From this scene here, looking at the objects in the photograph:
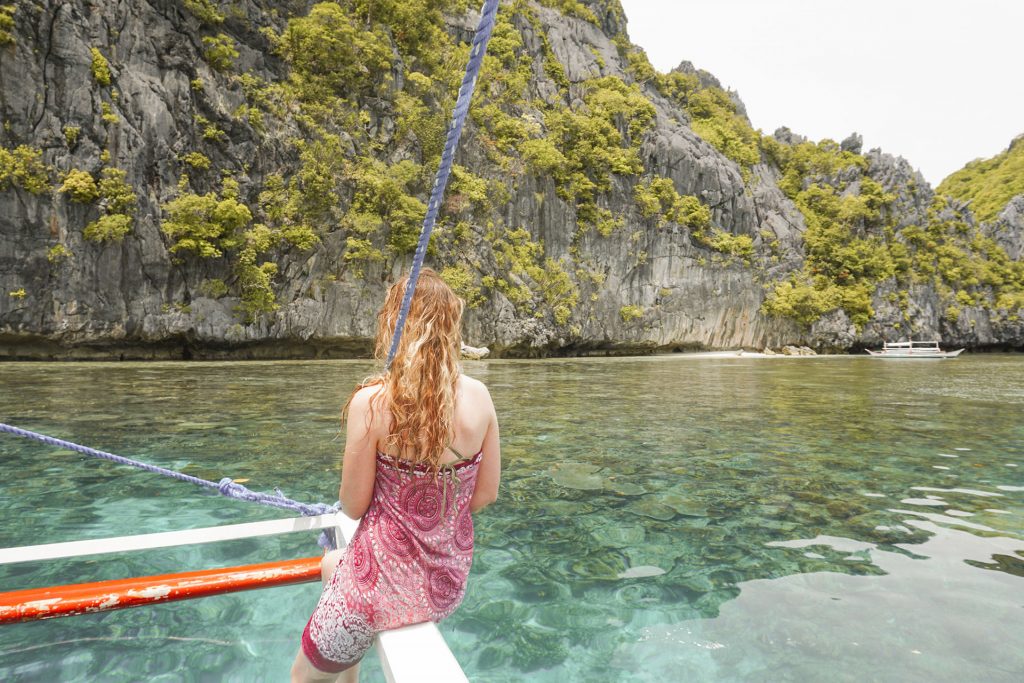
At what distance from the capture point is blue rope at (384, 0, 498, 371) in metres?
0.99

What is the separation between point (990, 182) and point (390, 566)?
380ft

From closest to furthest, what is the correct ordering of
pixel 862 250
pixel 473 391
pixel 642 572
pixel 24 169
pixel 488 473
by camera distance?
pixel 473 391 < pixel 488 473 < pixel 642 572 < pixel 24 169 < pixel 862 250

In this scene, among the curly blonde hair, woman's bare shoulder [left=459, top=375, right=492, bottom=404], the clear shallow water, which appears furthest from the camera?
the clear shallow water

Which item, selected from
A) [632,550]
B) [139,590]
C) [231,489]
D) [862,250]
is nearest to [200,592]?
[139,590]

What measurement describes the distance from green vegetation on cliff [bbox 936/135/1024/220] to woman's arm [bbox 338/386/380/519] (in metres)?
A: 89.3

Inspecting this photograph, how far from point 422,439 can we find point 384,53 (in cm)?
3612

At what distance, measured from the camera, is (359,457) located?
1.61m

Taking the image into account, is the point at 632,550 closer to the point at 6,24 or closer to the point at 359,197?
the point at 359,197

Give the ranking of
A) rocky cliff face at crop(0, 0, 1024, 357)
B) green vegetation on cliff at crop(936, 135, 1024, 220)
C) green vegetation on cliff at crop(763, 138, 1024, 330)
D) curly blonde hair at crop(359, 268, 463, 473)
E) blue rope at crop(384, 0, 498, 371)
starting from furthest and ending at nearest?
green vegetation on cliff at crop(936, 135, 1024, 220)
green vegetation on cliff at crop(763, 138, 1024, 330)
rocky cliff face at crop(0, 0, 1024, 357)
curly blonde hair at crop(359, 268, 463, 473)
blue rope at crop(384, 0, 498, 371)

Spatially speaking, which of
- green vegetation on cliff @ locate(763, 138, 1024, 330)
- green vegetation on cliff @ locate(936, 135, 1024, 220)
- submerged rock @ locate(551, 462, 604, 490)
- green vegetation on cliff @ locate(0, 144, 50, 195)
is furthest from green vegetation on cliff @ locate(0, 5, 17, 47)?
green vegetation on cliff @ locate(936, 135, 1024, 220)

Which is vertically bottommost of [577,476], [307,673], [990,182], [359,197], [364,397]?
[577,476]

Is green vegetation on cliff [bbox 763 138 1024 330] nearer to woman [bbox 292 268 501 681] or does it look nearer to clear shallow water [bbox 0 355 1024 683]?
clear shallow water [bbox 0 355 1024 683]

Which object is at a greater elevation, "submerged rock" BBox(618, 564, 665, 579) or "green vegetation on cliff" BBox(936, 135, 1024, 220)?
"green vegetation on cliff" BBox(936, 135, 1024, 220)

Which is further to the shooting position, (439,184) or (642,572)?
(642,572)
